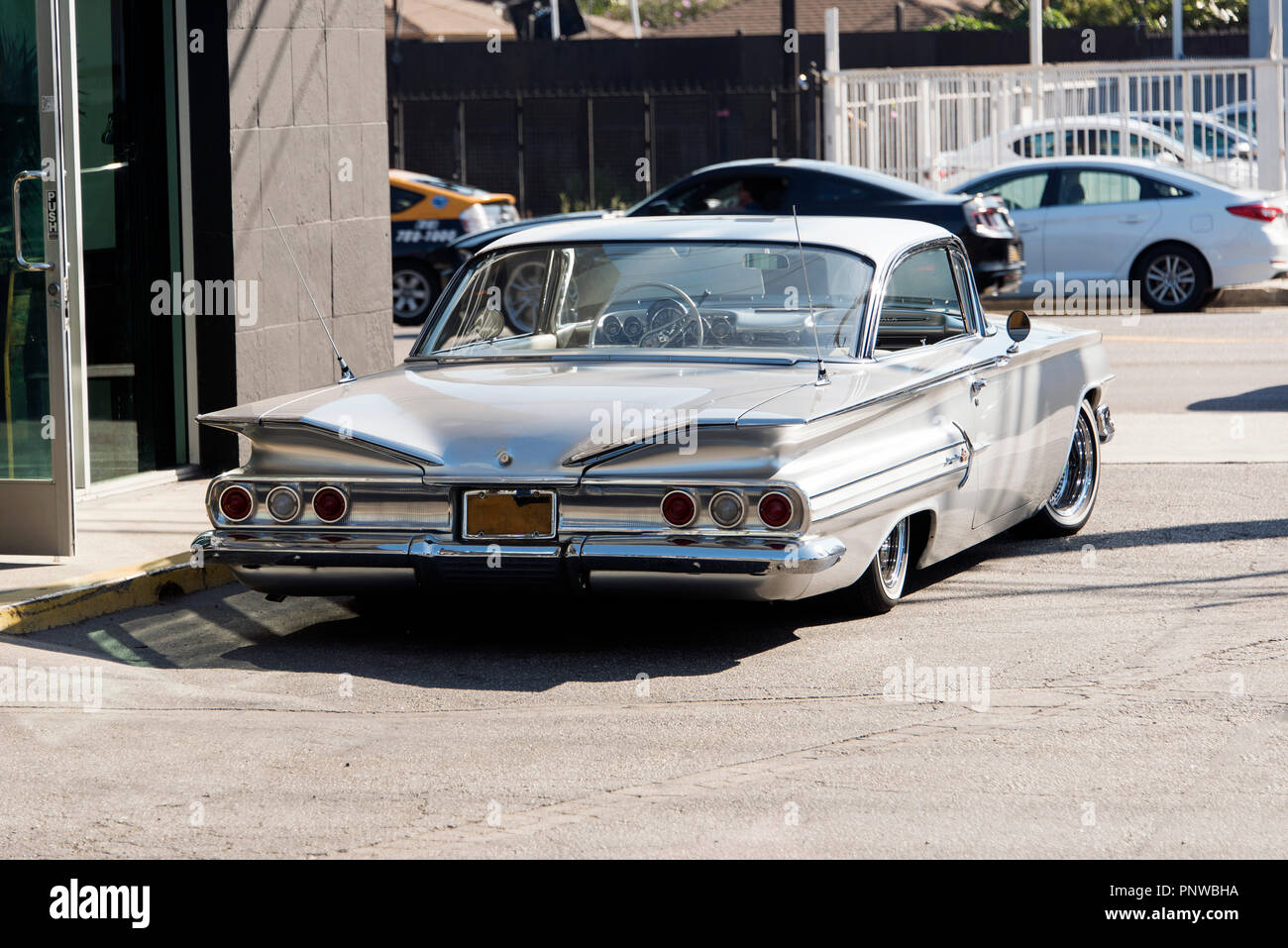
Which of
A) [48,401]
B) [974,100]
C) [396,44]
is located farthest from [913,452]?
[396,44]

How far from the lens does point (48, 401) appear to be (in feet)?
27.9

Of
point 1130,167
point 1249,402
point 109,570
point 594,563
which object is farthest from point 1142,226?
point 594,563

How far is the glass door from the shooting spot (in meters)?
7.97

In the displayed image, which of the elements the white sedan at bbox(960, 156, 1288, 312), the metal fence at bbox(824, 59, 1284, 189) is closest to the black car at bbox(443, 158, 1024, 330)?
the white sedan at bbox(960, 156, 1288, 312)

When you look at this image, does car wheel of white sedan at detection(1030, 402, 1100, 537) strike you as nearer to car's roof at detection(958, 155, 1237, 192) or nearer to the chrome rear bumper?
the chrome rear bumper

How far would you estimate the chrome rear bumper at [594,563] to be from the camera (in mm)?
6238

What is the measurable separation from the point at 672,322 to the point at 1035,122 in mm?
16411

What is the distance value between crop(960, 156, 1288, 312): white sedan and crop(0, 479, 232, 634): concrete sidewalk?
36.2 ft

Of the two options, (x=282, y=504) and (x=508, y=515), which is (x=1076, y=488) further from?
(x=282, y=504)

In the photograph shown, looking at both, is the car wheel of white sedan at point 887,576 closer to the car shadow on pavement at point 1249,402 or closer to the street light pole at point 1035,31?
the car shadow on pavement at point 1249,402

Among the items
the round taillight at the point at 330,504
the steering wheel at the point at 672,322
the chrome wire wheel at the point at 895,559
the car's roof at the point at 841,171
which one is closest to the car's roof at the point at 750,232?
the steering wheel at the point at 672,322

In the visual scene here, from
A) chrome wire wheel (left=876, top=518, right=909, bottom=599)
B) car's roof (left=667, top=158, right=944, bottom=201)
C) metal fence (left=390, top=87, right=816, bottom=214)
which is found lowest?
chrome wire wheel (left=876, top=518, right=909, bottom=599)

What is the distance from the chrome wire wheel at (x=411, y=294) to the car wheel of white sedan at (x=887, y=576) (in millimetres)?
12365

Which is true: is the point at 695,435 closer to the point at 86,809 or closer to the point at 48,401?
the point at 86,809
